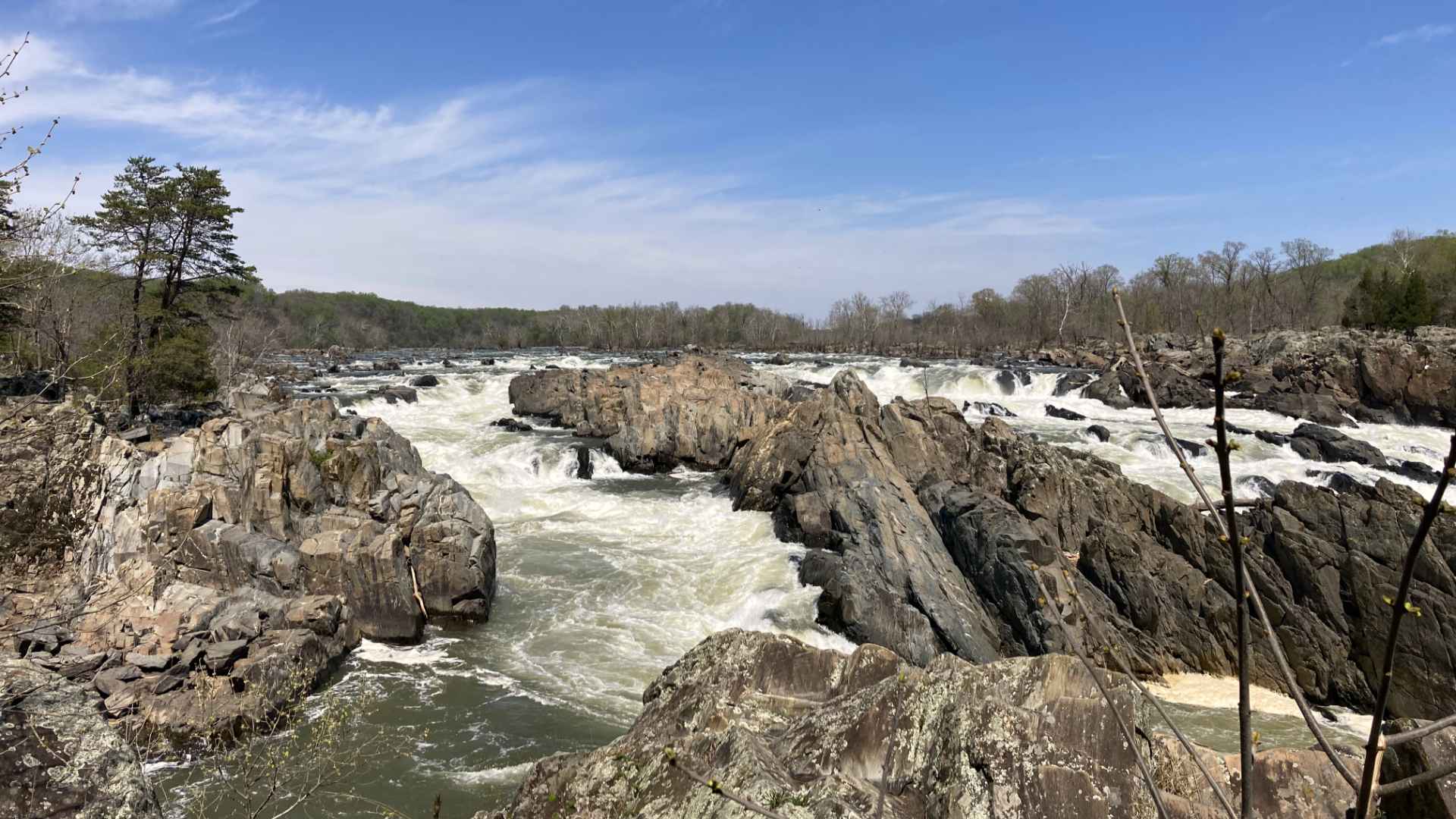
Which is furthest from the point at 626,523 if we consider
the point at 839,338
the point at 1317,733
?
the point at 839,338

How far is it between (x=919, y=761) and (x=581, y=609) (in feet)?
40.6

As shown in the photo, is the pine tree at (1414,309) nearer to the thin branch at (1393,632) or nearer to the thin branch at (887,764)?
the thin branch at (887,764)

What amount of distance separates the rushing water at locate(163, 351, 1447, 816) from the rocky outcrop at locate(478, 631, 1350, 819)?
423cm

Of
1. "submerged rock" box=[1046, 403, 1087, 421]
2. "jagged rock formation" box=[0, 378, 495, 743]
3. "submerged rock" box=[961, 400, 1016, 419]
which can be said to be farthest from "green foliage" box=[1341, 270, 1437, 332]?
"jagged rock formation" box=[0, 378, 495, 743]

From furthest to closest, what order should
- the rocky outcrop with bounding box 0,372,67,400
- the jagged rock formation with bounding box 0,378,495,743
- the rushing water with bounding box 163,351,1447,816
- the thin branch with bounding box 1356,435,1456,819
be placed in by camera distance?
the rocky outcrop with bounding box 0,372,67,400 → the rushing water with bounding box 163,351,1447,816 → the jagged rock formation with bounding box 0,378,495,743 → the thin branch with bounding box 1356,435,1456,819

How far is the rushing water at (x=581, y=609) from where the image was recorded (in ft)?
38.6

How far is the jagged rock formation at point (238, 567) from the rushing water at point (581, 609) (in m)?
0.94

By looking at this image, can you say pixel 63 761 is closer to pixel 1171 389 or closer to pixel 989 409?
pixel 989 409

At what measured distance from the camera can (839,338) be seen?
347 feet

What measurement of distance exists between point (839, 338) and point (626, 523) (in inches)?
3370

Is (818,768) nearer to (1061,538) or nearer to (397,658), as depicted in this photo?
(397,658)

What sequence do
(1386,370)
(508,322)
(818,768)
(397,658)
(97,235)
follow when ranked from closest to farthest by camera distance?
(818,768)
(397,658)
(97,235)
(1386,370)
(508,322)

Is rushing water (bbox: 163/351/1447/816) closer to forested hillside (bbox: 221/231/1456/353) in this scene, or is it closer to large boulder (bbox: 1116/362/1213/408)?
large boulder (bbox: 1116/362/1213/408)

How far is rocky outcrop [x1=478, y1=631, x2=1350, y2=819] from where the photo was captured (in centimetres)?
520
